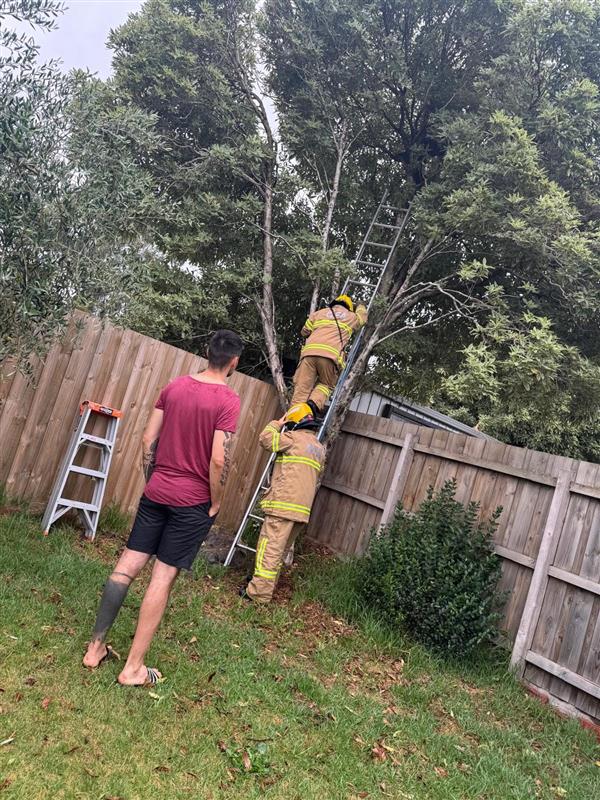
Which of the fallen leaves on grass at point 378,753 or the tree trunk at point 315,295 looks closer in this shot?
the fallen leaves on grass at point 378,753

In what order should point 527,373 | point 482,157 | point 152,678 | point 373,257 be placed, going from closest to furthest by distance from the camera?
point 152,678 < point 527,373 < point 482,157 < point 373,257

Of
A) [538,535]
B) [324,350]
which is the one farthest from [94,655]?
[324,350]

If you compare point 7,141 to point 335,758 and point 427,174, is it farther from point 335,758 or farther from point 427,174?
point 427,174

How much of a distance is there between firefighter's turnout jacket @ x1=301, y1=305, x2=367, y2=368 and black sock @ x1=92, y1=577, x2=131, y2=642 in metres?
3.73

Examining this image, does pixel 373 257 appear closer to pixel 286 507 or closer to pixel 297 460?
pixel 297 460

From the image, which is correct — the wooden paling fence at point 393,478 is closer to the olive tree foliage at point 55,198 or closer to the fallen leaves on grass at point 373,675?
the olive tree foliage at point 55,198

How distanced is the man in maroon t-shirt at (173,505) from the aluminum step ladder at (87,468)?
7.62 feet

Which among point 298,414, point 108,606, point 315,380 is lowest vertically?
point 108,606

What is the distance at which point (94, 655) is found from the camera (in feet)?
11.9

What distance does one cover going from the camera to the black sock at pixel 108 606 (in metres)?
3.60

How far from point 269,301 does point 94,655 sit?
545 centimetres

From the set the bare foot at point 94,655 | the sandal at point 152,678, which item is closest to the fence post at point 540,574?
the sandal at point 152,678

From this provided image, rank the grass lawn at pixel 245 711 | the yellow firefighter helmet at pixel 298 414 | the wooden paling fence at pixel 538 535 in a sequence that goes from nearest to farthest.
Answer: the grass lawn at pixel 245 711 < the wooden paling fence at pixel 538 535 < the yellow firefighter helmet at pixel 298 414

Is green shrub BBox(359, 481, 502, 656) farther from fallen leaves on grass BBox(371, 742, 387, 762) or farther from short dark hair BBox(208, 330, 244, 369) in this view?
short dark hair BBox(208, 330, 244, 369)
